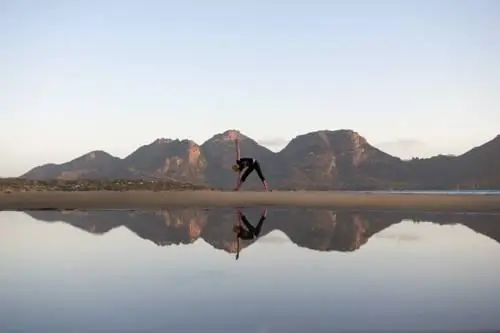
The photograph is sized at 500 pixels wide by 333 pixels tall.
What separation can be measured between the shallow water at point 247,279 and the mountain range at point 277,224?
0.10 meters

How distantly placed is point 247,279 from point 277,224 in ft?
26.6

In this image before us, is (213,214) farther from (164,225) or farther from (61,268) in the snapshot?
(61,268)

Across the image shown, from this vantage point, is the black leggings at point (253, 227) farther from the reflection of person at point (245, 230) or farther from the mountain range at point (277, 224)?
the mountain range at point (277, 224)

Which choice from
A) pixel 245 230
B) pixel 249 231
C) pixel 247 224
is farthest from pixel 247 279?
pixel 247 224

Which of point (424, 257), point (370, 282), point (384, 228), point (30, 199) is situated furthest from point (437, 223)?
point (30, 199)

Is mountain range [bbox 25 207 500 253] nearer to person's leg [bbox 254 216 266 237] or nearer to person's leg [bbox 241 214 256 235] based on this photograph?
person's leg [bbox 254 216 266 237]

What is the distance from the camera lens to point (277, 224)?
15.6 m

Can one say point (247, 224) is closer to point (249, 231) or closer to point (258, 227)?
point (258, 227)

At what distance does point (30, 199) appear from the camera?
27531 millimetres

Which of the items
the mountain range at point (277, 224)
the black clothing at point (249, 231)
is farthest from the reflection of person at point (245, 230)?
the mountain range at point (277, 224)

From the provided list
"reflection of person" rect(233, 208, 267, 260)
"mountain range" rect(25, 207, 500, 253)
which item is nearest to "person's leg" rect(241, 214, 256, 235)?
"reflection of person" rect(233, 208, 267, 260)

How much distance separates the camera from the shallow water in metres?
5.50

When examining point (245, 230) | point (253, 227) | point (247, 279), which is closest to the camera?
point (247, 279)

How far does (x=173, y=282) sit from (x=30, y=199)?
22.8 m
